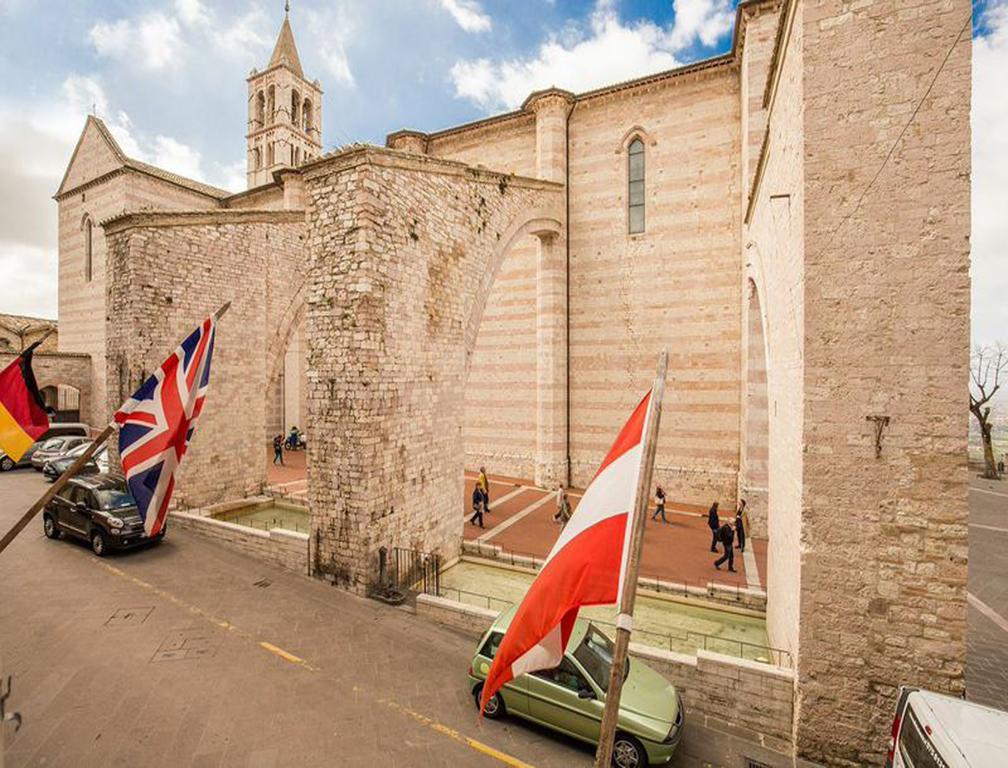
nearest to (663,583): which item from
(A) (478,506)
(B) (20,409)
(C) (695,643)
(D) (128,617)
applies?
(C) (695,643)

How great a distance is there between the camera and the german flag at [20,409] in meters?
5.90

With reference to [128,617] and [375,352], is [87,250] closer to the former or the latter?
[128,617]

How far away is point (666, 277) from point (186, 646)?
14.4 m

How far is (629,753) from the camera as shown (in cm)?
492

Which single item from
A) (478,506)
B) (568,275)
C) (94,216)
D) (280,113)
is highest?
(280,113)

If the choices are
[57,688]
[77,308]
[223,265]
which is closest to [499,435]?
[223,265]

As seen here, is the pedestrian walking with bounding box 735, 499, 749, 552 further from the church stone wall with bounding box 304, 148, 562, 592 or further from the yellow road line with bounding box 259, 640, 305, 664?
the yellow road line with bounding box 259, 640, 305, 664

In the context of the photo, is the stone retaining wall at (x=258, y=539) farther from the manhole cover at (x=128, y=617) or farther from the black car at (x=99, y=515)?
the manhole cover at (x=128, y=617)

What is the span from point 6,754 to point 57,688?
43.1 inches

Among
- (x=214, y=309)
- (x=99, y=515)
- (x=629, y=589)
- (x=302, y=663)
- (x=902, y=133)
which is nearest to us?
(x=629, y=589)

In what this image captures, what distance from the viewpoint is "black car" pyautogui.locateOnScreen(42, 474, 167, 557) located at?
9.90 meters

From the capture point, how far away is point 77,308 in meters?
25.5

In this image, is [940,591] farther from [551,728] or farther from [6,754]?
[6,754]


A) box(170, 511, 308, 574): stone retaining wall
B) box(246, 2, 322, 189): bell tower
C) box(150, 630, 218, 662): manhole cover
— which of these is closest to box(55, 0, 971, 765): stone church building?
box(170, 511, 308, 574): stone retaining wall
